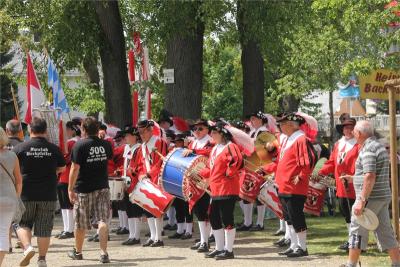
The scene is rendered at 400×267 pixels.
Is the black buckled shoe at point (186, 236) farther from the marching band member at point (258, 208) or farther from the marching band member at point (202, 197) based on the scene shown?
the marching band member at point (258, 208)

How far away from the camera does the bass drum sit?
13.4 metres

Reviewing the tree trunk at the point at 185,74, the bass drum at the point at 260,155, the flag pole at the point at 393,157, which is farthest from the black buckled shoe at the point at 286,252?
the tree trunk at the point at 185,74

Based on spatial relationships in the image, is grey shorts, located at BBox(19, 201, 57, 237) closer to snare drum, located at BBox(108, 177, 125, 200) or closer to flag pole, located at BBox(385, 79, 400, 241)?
snare drum, located at BBox(108, 177, 125, 200)

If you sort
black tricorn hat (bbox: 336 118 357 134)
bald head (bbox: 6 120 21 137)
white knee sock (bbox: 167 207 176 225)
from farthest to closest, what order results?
white knee sock (bbox: 167 207 176 225)
bald head (bbox: 6 120 21 137)
black tricorn hat (bbox: 336 118 357 134)

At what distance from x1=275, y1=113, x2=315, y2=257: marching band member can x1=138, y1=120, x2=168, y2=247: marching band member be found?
215 cm

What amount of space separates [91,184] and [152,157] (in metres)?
1.88

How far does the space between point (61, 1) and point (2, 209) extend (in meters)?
10.1

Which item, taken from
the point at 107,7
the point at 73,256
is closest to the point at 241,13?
the point at 107,7

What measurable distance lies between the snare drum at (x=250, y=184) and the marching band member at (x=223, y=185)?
1.68 metres

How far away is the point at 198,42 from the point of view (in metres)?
18.0

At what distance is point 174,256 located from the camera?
1175 centimetres

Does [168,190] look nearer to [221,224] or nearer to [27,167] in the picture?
[221,224]

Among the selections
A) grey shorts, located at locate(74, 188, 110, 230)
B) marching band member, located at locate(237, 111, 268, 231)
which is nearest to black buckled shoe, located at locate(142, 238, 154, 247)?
grey shorts, located at locate(74, 188, 110, 230)

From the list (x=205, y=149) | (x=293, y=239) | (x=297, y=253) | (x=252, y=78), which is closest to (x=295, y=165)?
(x=293, y=239)
